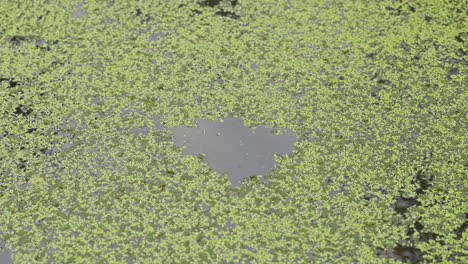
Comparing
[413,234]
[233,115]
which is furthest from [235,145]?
[413,234]

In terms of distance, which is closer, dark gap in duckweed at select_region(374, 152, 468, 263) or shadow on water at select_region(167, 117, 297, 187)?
dark gap in duckweed at select_region(374, 152, 468, 263)

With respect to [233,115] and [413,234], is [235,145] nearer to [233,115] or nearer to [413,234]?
[233,115]

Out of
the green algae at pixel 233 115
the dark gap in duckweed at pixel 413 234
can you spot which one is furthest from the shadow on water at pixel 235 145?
the dark gap in duckweed at pixel 413 234

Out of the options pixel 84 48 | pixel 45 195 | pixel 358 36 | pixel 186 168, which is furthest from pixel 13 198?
pixel 358 36

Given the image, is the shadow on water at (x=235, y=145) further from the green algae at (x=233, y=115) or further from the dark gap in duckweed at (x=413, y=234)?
the dark gap in duckweed at (x=413, y=234)

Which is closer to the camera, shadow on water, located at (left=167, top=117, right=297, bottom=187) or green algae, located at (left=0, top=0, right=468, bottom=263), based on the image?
green algae, located at (left=0, top=0, right=468, bottom=263)

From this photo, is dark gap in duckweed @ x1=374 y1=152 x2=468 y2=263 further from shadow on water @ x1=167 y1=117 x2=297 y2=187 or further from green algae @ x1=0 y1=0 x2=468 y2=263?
shadow on water @ x1=167 y1=117 x2=297 y2=187

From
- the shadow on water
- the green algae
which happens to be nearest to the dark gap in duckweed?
the green algae
